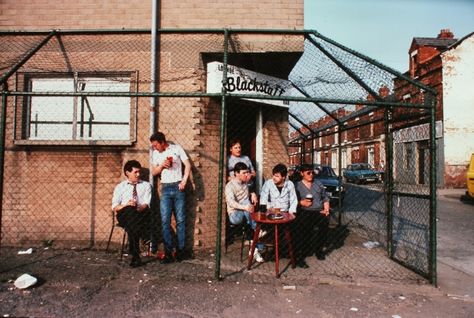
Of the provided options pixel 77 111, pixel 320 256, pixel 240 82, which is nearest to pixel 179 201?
pixel 240 82

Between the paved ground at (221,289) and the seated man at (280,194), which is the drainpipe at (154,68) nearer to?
the paved ground at (221,289)

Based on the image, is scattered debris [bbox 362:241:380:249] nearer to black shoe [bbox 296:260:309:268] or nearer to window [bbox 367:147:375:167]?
black shoe [bbox 296:260:309:268]

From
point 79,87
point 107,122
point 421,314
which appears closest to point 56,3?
point 79,87

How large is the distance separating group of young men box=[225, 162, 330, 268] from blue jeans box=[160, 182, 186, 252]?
2.47ft

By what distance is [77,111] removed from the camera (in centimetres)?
584

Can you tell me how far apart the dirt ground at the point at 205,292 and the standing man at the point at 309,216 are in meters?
0.48

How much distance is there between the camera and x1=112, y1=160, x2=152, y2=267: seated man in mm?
4730

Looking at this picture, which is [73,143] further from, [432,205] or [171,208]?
[432,205]

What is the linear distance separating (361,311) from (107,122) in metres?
4.90

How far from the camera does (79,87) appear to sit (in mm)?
5805

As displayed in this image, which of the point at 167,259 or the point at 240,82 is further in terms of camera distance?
the point at 240,82

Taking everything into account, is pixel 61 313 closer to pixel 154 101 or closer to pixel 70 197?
pixel 70 197

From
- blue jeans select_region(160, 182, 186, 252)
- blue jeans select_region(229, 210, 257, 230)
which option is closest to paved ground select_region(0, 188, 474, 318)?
blue jeans select_region(160, 182, 186, 252)

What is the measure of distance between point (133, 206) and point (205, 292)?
1.74 metres
